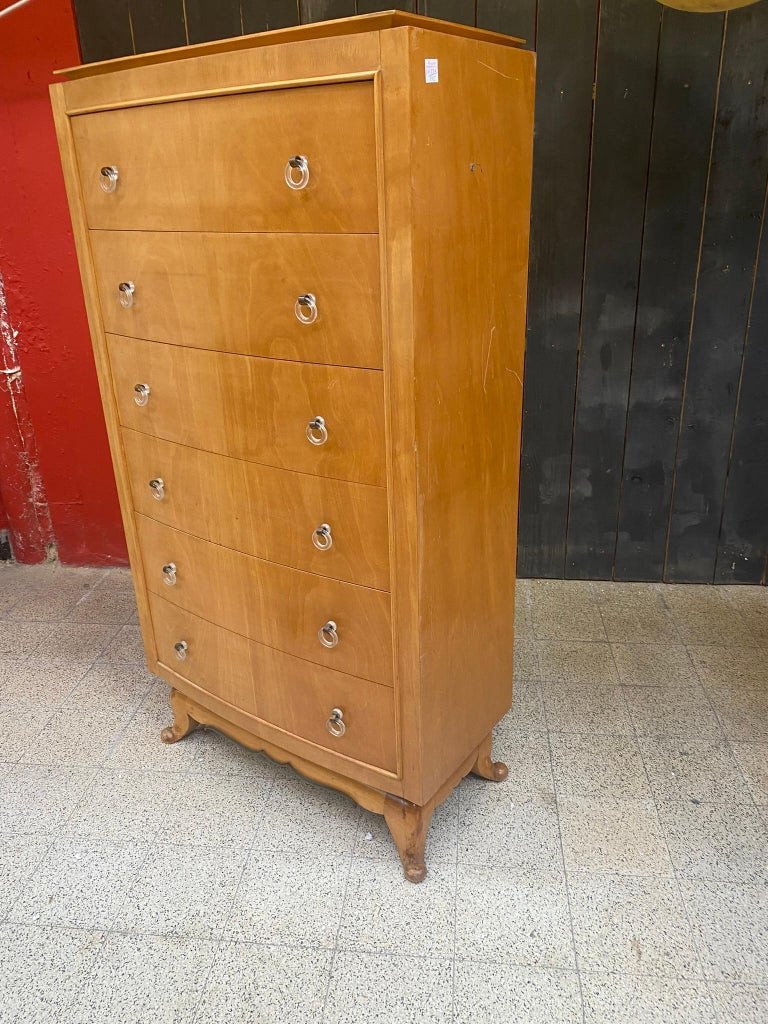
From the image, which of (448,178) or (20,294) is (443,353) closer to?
(448,178)

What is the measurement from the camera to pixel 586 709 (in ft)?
6.75

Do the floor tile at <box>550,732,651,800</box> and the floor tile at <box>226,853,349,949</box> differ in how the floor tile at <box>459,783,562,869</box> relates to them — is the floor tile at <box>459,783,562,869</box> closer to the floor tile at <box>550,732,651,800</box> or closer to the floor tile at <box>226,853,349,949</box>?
the floor tile at <box>550,732,651,800</box>

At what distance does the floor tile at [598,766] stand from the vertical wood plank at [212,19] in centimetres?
208

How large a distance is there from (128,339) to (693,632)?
173 cm

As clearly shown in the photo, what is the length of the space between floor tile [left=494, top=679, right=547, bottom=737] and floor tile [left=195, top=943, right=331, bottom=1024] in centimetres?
72

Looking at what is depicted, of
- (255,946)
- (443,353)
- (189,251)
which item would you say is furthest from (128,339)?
(255,946)

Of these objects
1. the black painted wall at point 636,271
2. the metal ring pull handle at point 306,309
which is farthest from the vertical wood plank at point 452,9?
the metal ring pull handle at point 306,309

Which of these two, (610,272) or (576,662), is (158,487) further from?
(610,272)

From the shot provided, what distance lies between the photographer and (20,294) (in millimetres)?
2555

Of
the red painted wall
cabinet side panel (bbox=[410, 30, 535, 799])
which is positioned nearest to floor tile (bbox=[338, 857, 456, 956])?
cabinet side panel (bbox=[410, 30, 535, 799])

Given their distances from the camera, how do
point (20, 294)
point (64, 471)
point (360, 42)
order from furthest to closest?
point (64, 471) < point (20, 294) < point (360, 42)

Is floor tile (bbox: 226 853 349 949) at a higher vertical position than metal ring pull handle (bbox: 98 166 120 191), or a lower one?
lower

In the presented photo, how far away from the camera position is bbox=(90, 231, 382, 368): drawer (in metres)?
1.25

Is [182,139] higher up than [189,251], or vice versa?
[182,139]
